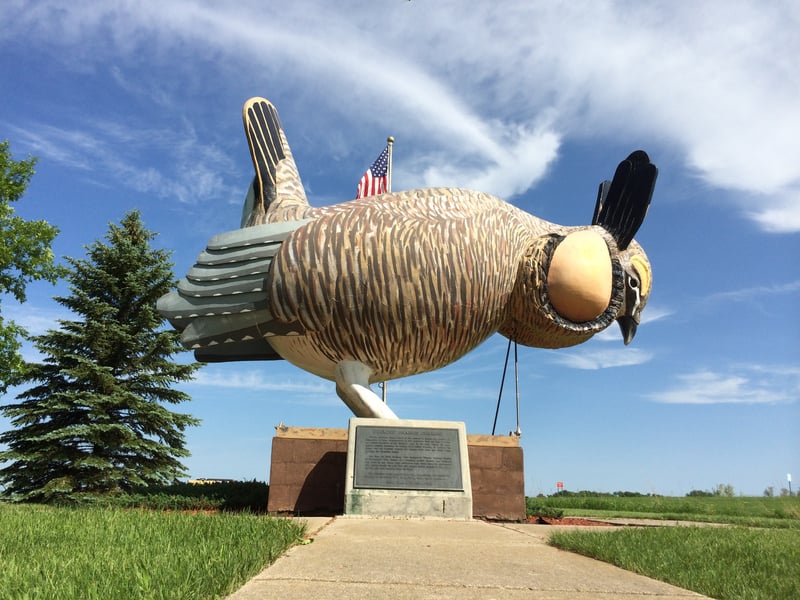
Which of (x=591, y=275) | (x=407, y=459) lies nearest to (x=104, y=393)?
(x=407, y=459)

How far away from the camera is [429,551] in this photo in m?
4.62

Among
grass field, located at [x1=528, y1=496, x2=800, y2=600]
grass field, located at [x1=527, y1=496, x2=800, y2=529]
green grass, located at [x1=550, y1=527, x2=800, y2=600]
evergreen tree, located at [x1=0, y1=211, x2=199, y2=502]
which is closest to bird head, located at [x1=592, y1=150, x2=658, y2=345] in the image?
grass field, located at [x1=527, y1=496, x2=800, y2=529]

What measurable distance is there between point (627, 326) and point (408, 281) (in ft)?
14.4

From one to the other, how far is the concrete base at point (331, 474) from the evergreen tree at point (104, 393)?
6.38m

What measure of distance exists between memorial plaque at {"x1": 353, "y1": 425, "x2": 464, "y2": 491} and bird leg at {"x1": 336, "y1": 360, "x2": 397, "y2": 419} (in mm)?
634

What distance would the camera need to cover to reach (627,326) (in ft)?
35.3

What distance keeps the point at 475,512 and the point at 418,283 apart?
12.5ft

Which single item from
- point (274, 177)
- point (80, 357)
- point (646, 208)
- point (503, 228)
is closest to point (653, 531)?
point (503, 228)

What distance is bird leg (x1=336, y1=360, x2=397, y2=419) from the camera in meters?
9.47

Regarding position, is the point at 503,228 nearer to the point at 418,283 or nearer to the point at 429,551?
the point at 418,283

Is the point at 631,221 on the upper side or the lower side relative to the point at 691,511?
upper

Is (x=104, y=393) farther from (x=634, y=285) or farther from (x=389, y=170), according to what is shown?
(x=634, y=285)

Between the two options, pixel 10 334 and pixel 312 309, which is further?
pixel 10 334

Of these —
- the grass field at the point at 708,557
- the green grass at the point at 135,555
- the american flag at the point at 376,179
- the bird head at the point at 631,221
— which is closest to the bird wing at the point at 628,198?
the bird head at the point at 631,221
